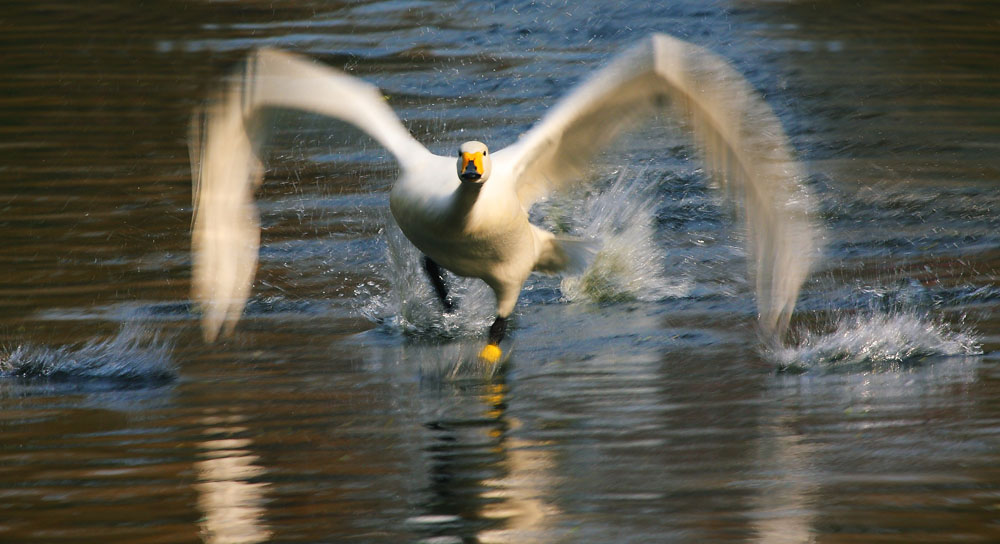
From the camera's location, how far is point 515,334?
7.78m

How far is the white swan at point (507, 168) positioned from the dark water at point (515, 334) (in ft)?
1.05

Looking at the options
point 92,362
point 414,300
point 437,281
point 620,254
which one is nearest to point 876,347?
point 620,254

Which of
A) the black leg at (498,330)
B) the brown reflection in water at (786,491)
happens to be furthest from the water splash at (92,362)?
the brown reflection in water at (786,491)

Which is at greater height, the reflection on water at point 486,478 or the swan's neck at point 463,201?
the swan's neck at point 463,201

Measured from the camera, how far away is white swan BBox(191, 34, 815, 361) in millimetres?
6410

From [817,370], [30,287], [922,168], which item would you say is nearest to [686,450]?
[817,370]

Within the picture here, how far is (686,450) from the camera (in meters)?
5.28

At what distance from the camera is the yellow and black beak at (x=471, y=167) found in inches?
257

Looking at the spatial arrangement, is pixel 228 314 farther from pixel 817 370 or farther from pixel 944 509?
pixel 944 509

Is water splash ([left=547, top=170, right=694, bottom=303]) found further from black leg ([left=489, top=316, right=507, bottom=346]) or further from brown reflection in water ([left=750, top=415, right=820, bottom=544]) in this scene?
brown reflection in water ([left=750, top=415, right=820, bottom=544])

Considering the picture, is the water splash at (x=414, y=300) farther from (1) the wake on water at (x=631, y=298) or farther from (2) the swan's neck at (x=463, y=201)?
(2) the swan's neck at (x=463, y=201)

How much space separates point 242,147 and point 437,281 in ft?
5.21

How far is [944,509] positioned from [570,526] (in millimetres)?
1205

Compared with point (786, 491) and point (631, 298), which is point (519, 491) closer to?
point (786, 491)
